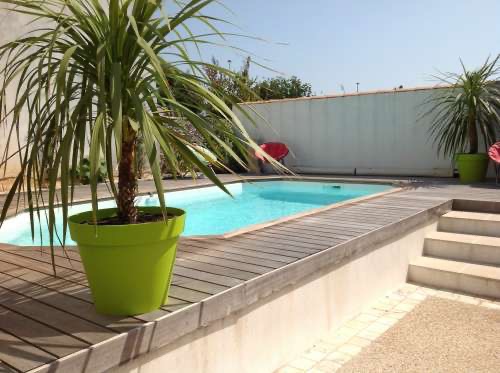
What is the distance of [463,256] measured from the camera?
409 centimetres

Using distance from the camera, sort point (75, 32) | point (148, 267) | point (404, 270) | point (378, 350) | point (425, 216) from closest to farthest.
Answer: point (75, 32), point (148, 267), point (378, 350), point (404, 270), point (425, 216)

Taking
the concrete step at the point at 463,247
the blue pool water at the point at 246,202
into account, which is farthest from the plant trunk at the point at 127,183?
the blue pool water at the point at 246,202

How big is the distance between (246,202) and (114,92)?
6.22 metres

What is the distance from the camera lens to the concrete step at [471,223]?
4285 mm

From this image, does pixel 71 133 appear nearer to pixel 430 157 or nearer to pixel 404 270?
pixel 404 270

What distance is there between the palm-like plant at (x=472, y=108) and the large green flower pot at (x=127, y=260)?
648 centimetres

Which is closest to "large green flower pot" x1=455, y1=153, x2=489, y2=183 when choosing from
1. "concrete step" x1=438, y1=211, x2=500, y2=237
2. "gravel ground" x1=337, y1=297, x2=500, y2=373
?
"concrete step" x1=438, y1=211, x2=500, y2=237

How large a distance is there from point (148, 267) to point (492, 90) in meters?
7.32

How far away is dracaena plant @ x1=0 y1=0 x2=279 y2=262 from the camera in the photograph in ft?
4.83

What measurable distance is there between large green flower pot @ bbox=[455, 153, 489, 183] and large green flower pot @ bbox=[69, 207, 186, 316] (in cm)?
632

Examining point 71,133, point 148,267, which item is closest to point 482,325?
point 148,267

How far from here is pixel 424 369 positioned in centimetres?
242

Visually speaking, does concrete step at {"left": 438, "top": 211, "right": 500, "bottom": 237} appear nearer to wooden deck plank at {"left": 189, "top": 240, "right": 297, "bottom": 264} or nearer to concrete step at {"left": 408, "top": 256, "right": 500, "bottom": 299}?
concrete step at {"left": 408, "top": 256, "right": 500, "bottom": 299}

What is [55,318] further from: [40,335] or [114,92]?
[114,92]
